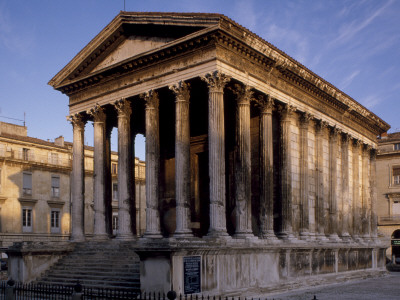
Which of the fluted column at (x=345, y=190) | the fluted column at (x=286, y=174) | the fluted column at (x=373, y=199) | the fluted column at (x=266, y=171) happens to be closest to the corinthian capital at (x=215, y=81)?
the fluted column at (x=266, y=171)

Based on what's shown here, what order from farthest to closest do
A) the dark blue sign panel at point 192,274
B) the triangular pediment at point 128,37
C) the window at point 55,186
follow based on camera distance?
the window at point 55,186 < the triangular pediment at point 128,37 < the dark blue sign panel at point 192,274

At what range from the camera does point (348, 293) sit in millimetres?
23078

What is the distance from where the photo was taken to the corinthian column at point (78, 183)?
1041 inches

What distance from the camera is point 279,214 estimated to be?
989 inches

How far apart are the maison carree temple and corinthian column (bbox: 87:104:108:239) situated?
55 millimetres

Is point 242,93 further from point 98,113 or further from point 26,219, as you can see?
point 26,219

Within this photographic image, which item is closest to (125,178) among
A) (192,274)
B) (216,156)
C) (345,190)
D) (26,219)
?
(216,156)

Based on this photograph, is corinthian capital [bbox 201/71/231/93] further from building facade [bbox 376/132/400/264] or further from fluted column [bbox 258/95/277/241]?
building facade [bbox 376/132/400/264]

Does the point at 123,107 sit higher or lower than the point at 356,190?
higher

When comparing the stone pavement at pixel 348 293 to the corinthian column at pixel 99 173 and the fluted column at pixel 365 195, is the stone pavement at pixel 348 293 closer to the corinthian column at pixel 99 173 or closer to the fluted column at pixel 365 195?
the fluted column at pixel 365 195

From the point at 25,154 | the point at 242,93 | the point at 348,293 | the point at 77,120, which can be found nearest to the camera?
the point at 242,93

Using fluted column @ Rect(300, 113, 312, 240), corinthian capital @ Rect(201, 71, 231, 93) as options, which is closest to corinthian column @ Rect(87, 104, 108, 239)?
corinthian capital @ Rect(201, 71, 231, 93)

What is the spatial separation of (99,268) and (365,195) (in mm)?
21465

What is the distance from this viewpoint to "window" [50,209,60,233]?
1936 inches
